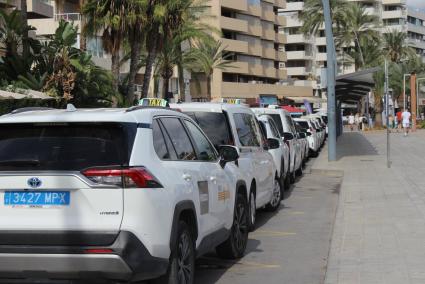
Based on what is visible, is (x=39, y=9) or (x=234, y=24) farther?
(x=234, y=24)

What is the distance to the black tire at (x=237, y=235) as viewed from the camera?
7922 mm

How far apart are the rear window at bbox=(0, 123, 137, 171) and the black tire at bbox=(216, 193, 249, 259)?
2894mm

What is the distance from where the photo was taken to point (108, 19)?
27.5m

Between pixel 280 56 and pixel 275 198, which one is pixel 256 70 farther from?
pixel 275 198

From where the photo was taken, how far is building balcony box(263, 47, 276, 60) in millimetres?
87875

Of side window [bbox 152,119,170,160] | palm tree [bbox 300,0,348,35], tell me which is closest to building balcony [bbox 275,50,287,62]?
palm tree [bbox 300,0,348,35]

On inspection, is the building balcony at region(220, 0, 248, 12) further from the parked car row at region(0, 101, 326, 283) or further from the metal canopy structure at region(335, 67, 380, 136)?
the parked car row at region(0, 101, 326, 283)

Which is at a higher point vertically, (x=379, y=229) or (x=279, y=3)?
(x=279, y=3)

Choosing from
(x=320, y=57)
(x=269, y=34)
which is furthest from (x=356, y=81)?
(x=320, y=57)

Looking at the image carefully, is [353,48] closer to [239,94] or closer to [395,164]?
[239,94]

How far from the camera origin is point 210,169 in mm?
6773

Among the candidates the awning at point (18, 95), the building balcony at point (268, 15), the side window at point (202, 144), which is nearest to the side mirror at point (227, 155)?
the side window at point (202, 144)

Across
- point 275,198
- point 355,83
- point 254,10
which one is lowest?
point 275,198

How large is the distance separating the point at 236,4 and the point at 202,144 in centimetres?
7507
